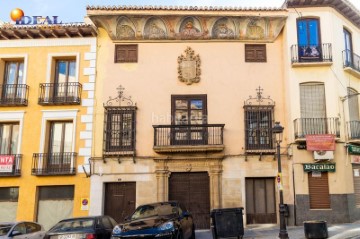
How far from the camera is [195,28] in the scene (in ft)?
59.0

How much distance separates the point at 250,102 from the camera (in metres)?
17.5

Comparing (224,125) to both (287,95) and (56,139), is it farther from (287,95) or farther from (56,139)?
(56,139)

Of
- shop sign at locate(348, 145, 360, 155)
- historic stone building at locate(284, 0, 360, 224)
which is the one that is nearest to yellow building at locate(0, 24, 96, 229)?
historic stone building at locate(284, 0, 360, 224)

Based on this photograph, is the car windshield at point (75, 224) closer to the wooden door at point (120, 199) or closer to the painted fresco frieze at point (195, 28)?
the wooden door at point (120, 199)

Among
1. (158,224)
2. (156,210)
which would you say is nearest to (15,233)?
(156,210)

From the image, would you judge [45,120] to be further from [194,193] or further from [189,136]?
[194,193]

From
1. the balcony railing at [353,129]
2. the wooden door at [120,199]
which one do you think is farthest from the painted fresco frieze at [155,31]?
the balcony railing at [353,129]

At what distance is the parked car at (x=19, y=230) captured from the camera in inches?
433

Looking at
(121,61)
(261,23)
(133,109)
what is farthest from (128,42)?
(261,23)

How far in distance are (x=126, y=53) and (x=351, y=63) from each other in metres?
11.7

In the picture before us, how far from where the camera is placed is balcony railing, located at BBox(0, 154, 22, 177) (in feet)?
54.7

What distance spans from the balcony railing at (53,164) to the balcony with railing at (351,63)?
14.2m

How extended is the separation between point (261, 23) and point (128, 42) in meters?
6.89

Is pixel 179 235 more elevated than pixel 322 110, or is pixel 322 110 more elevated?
pixel 322 110
